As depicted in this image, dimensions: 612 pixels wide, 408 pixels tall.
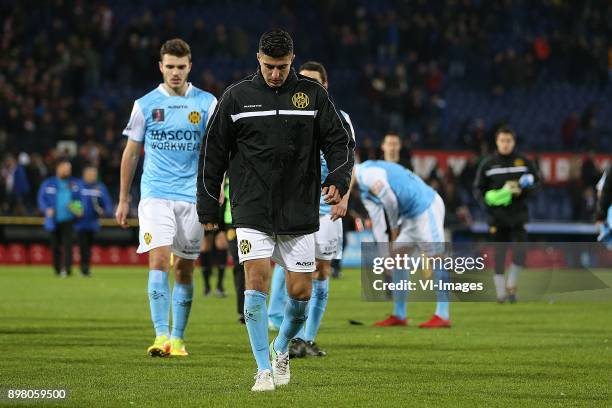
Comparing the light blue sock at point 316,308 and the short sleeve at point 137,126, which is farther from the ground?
the short sleeve at point 137,126

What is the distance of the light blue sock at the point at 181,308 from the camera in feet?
35.2

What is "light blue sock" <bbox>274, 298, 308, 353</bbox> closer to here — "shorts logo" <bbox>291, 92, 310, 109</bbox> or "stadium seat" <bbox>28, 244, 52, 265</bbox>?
"shorts logo" <bbox>291, 92, 310, 109</bbox>

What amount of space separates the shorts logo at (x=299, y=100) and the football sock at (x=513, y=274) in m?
10.2

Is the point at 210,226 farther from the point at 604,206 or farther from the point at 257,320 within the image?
the point at 604,206

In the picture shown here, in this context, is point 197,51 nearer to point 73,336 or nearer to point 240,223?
point 73,336

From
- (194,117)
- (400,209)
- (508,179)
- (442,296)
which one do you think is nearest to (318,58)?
(508,179)

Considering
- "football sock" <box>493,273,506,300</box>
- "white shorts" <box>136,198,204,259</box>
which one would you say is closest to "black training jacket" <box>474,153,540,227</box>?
"football sock" <box>493,273,506,300</box>

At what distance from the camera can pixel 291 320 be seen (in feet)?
28.6

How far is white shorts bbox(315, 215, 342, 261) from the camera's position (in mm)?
10938

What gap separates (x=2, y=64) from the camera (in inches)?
1278

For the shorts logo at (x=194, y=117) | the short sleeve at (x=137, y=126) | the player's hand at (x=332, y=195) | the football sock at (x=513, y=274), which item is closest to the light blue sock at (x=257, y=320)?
the player's hand at (x=332, y=195)

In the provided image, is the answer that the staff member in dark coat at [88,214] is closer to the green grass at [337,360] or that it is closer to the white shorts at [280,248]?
the green grass at [337,360]

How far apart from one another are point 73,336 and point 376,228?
3955 mm

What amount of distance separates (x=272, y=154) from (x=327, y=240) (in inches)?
110
